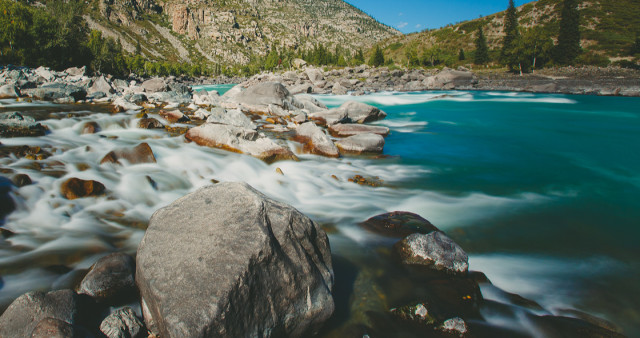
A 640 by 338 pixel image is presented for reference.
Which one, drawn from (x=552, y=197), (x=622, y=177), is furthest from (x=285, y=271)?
(x=622, y=177)

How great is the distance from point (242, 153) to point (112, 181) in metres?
3.97

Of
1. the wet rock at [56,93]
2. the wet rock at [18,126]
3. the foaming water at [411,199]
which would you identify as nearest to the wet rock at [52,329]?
the foaming water at [411,199]

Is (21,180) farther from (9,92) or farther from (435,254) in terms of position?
(9,92)

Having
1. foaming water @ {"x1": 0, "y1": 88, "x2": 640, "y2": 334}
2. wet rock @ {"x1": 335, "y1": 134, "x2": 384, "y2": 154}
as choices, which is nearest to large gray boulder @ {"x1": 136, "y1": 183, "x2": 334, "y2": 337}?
foaming water @ {"x1": 0, "y1": 88, "x2": 640, "y2": 334}

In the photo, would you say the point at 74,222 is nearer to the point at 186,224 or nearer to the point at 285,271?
the point at 186,224

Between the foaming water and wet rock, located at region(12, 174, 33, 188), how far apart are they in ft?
0.52

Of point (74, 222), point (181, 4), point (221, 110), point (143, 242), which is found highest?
point (181, 4)

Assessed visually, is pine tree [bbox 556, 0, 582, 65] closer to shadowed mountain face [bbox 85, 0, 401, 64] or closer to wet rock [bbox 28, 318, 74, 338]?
wet rock [bbox 28, 318, 74, 338]

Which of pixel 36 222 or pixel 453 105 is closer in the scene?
pixel 36 222

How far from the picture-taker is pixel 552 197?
8500 mm

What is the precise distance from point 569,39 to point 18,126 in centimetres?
7044

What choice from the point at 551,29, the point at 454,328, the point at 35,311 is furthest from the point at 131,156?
the point at 551,29

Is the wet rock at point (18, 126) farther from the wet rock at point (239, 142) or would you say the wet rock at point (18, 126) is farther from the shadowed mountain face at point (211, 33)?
the shadowed mountain face at point (211, 33)

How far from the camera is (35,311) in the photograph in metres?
2.84
